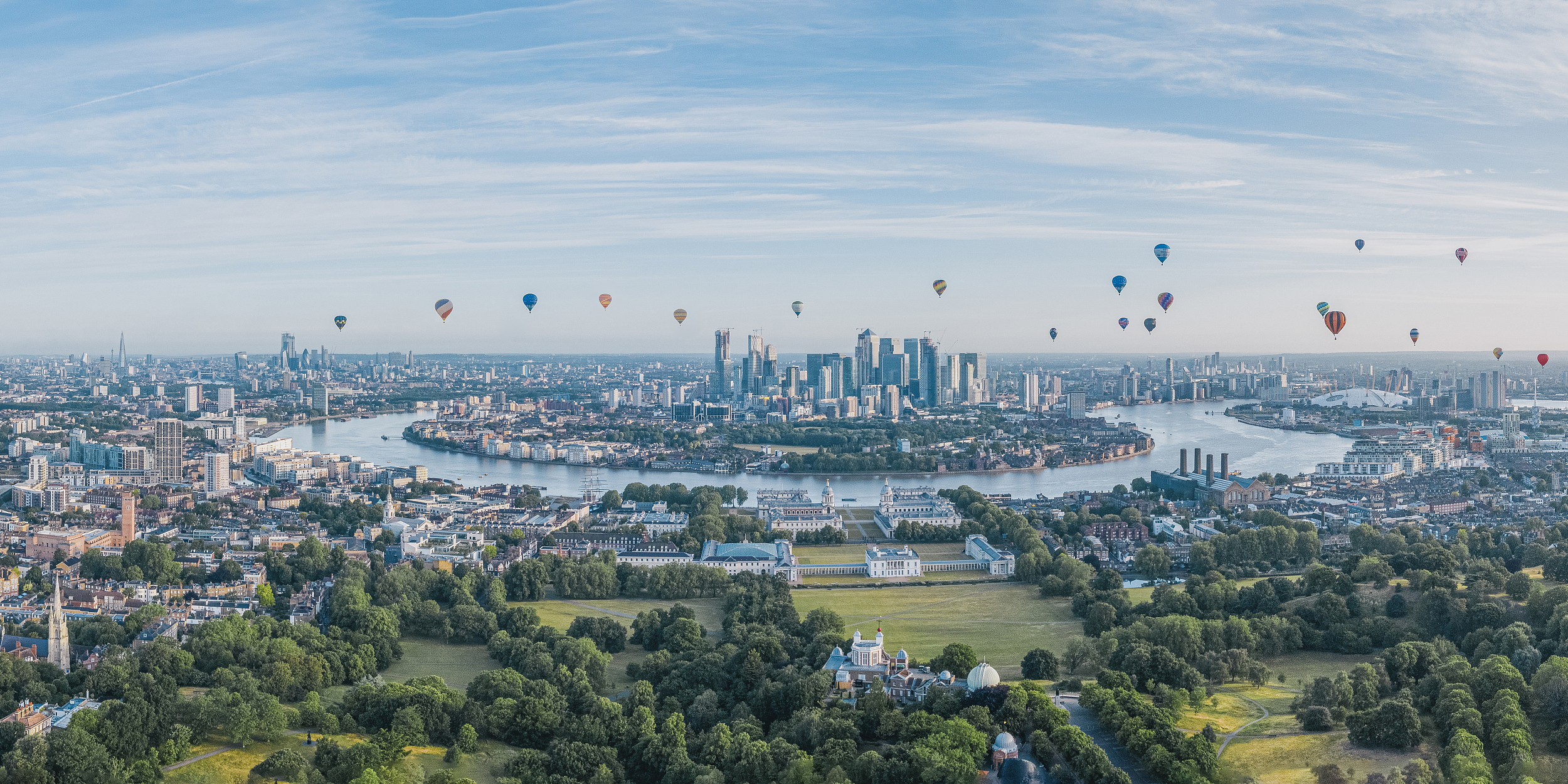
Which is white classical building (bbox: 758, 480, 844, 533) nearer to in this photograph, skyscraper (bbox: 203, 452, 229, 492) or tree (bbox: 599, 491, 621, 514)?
tree (bbox: 599, 491, 621, 514)

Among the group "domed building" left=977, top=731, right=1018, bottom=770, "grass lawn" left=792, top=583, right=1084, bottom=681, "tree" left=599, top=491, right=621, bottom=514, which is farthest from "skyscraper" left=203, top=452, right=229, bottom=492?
"domed building" left=977, top=731, right=1018, bottom=770

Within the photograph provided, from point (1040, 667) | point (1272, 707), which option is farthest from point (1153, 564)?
point (1272, 707)

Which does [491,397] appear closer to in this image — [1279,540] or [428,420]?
[428,420]

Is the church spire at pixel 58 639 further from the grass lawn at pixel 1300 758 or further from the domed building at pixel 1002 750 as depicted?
the grass lawn at pixel 1300 758

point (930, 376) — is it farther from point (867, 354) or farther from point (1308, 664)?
point (1308, 664)

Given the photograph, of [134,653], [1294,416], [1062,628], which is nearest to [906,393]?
[1294,416]
